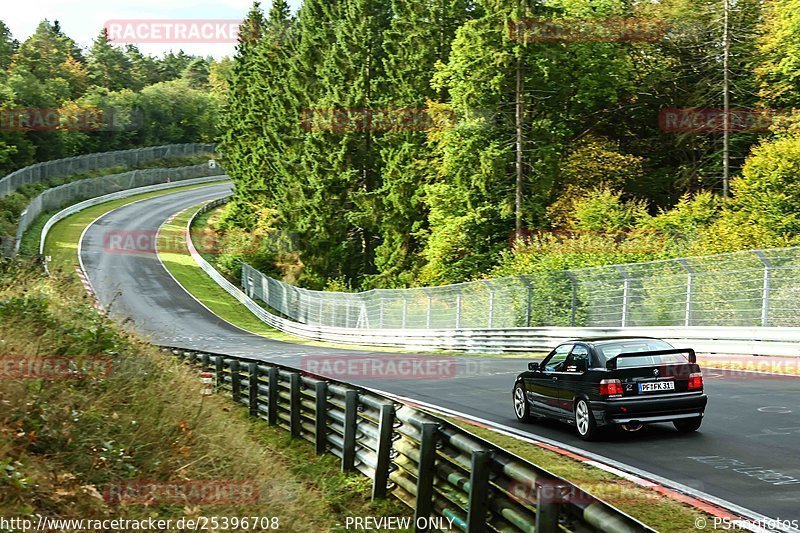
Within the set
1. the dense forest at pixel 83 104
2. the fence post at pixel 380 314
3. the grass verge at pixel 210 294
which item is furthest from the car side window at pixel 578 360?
the dense forest at pixel 83 104

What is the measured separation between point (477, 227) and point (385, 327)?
820 centimetres

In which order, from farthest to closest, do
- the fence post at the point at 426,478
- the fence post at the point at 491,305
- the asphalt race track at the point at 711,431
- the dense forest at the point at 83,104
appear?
1. the dense forest at the point at 83,104
2. the fence post at the point at 491,305
3. the asphalt race track at the point at 711,431
4. the fence post at the point at 426,478

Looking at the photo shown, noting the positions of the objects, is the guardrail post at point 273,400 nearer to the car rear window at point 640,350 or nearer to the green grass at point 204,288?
the car rear window at point 640,350

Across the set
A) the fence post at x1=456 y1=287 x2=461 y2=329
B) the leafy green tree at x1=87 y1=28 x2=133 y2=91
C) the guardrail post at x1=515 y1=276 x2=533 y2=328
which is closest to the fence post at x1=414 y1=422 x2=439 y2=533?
the guardrail post at x1=515 y1=276 x2=533 y2=328

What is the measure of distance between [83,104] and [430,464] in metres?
112

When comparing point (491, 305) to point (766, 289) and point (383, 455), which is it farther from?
point (383, 455)

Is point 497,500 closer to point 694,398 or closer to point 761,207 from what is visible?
point 694,398

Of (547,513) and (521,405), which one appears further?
(521,405)

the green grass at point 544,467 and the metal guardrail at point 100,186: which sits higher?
the metal guardrail at point 100,186

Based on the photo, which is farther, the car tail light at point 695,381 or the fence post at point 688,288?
the fence post at point 688,288

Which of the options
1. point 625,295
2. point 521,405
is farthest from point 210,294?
point 521,405

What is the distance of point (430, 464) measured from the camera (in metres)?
8.62

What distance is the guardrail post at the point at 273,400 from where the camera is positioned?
49.9 feet

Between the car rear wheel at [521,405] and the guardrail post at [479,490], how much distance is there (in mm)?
7066
